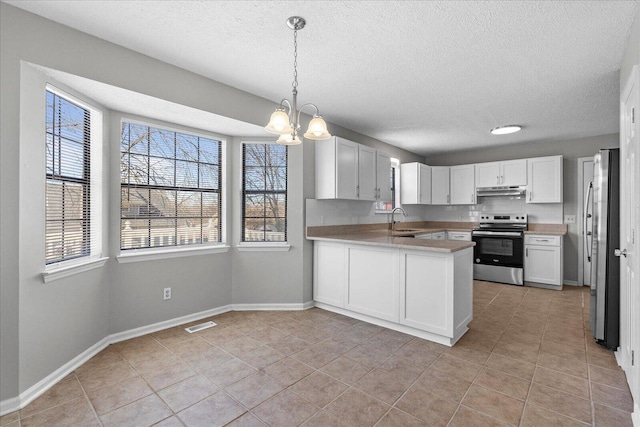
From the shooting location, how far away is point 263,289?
3.73 metres

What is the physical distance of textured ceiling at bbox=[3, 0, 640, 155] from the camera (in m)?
1.89

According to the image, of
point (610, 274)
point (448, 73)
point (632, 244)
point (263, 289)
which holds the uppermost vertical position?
point (448, 73)

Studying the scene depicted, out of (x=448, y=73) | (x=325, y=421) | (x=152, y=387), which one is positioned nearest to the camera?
(x=325, y=421)

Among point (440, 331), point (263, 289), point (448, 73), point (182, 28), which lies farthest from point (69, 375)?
point (448, 73)

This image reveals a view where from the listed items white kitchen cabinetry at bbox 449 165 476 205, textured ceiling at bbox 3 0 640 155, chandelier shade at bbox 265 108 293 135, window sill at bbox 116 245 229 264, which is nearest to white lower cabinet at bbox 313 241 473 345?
window sill at bbox 116 245 229 264

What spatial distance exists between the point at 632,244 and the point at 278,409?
2340 mm

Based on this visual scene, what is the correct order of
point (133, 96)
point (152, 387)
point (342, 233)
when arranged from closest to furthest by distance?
point (152, 387), point (133, 96), point (342, 233)

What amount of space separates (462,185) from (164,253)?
5.17 metres

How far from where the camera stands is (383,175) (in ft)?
14.9

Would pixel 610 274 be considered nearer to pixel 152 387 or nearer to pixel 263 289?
pixel 263 289

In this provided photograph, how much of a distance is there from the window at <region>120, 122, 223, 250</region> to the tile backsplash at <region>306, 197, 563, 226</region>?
1175 millimetres

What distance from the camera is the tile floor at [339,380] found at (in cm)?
183

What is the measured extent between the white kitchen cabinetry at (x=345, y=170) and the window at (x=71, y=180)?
224cm

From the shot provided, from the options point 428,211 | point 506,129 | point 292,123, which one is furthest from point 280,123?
point 428,211
